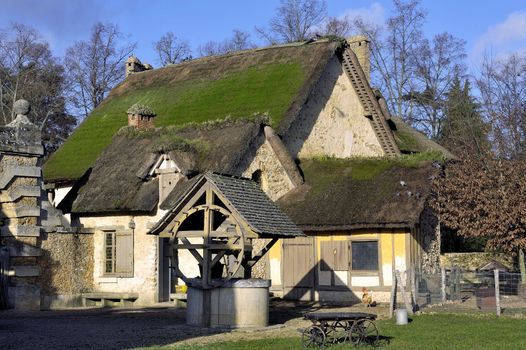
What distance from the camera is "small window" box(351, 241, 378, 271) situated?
24.6m

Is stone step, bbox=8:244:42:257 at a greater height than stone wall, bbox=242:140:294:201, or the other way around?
stone wall, bbox=242:140:294:201

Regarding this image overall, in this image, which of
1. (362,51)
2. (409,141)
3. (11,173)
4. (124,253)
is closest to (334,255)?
(124,253)

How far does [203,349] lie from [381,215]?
424 inches

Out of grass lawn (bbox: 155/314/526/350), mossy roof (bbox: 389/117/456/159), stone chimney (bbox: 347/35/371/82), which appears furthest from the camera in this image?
stone chimney (bbox: 347/35/371/82)

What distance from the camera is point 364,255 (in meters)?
24.8

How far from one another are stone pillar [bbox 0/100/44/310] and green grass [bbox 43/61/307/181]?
7346 mm

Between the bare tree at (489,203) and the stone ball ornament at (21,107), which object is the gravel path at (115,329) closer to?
the bare tree at (489,203)

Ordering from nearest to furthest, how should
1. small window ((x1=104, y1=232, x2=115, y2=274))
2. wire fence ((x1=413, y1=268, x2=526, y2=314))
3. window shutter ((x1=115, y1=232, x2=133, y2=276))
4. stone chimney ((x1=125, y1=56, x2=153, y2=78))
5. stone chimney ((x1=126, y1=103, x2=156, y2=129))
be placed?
wire fence ((x1=413, y1=268, x2=526, y2=314)) → window shutter ((x1=115, y1=232, x2=133, y2=276)) → small window ((x1=104, y1=232, x2=115, y2=274)) → stone chimney ((x1=126, y1=103, x2=156, y2=129)) → stone chimney ((x1=125, y1=56, x2=153, y2=78))

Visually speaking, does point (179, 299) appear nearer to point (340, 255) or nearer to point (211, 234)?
point (340, 255)

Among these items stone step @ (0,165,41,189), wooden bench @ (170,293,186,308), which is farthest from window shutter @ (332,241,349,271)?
stone step @ (0,165,41,189)

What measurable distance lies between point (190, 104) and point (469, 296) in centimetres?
1423

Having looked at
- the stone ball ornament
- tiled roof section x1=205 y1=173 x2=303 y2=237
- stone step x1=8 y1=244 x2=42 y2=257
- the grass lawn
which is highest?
the stone ball ornament

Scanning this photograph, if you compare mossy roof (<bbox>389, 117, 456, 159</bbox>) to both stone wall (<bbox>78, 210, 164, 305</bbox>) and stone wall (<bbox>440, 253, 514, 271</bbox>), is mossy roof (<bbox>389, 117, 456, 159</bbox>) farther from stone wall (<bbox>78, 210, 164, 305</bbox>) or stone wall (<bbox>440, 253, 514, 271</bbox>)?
stone wall (<bbox>78, 210, 164, 305</bbox>)

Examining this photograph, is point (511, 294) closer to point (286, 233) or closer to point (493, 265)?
point (493, 265)
